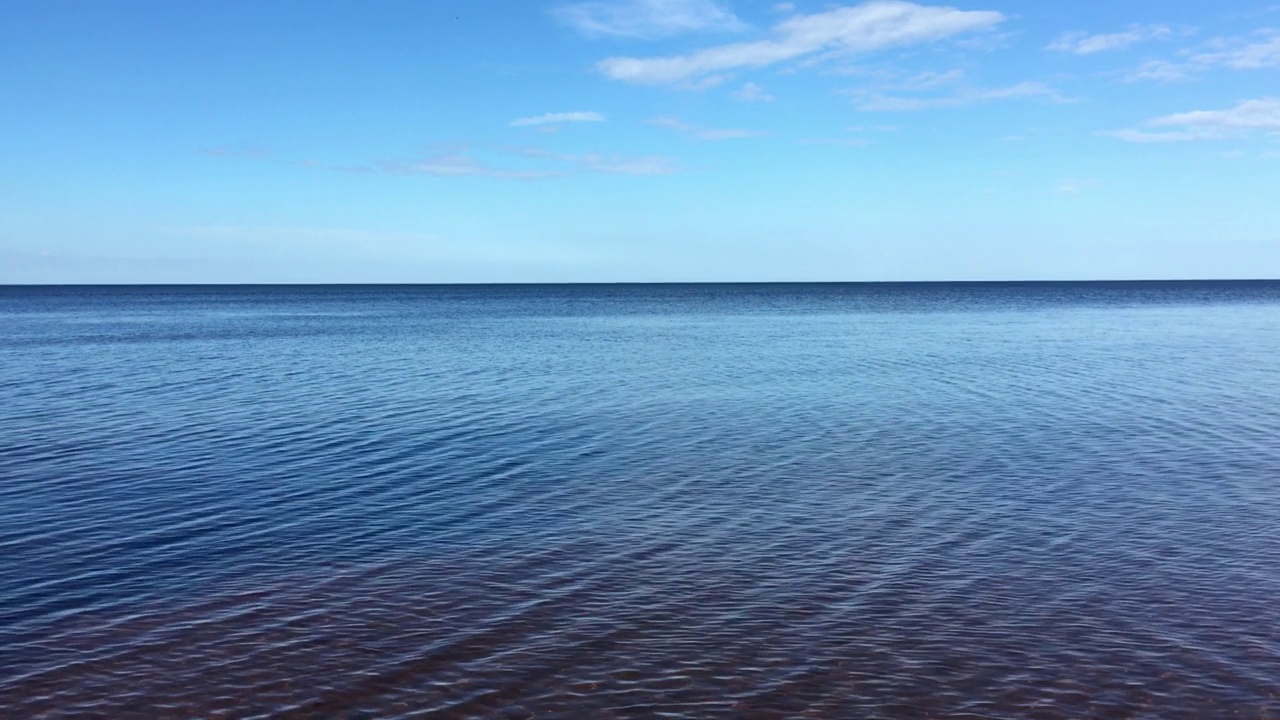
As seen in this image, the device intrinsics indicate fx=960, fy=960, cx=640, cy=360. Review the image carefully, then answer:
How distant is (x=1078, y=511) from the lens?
690 inches

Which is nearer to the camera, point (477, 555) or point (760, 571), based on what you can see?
point (760, 571)

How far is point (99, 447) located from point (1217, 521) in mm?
24896

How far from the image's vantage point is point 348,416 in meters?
30.4

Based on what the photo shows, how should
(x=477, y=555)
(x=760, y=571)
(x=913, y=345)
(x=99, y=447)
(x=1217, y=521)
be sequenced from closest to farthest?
(x=760, y=571) → (x=477, y=555) → (x=1217, y=521) → (x=99, y=447) → (x=913, y=345)

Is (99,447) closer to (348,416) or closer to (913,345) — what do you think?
(348,416)

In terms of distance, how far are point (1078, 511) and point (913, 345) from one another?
44.4 meters

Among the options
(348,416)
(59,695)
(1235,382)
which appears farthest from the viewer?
(1235,382)

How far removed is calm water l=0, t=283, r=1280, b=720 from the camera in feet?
34.3

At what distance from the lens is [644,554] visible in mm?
15141

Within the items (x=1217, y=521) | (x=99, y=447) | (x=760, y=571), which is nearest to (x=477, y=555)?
(x=760, y=571)

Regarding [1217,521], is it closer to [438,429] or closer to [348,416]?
[438,429]

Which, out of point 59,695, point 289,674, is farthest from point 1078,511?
point 59,695

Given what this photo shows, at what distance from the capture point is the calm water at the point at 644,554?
10445 millimetres

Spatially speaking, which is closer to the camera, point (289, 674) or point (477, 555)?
point (289, 674)
